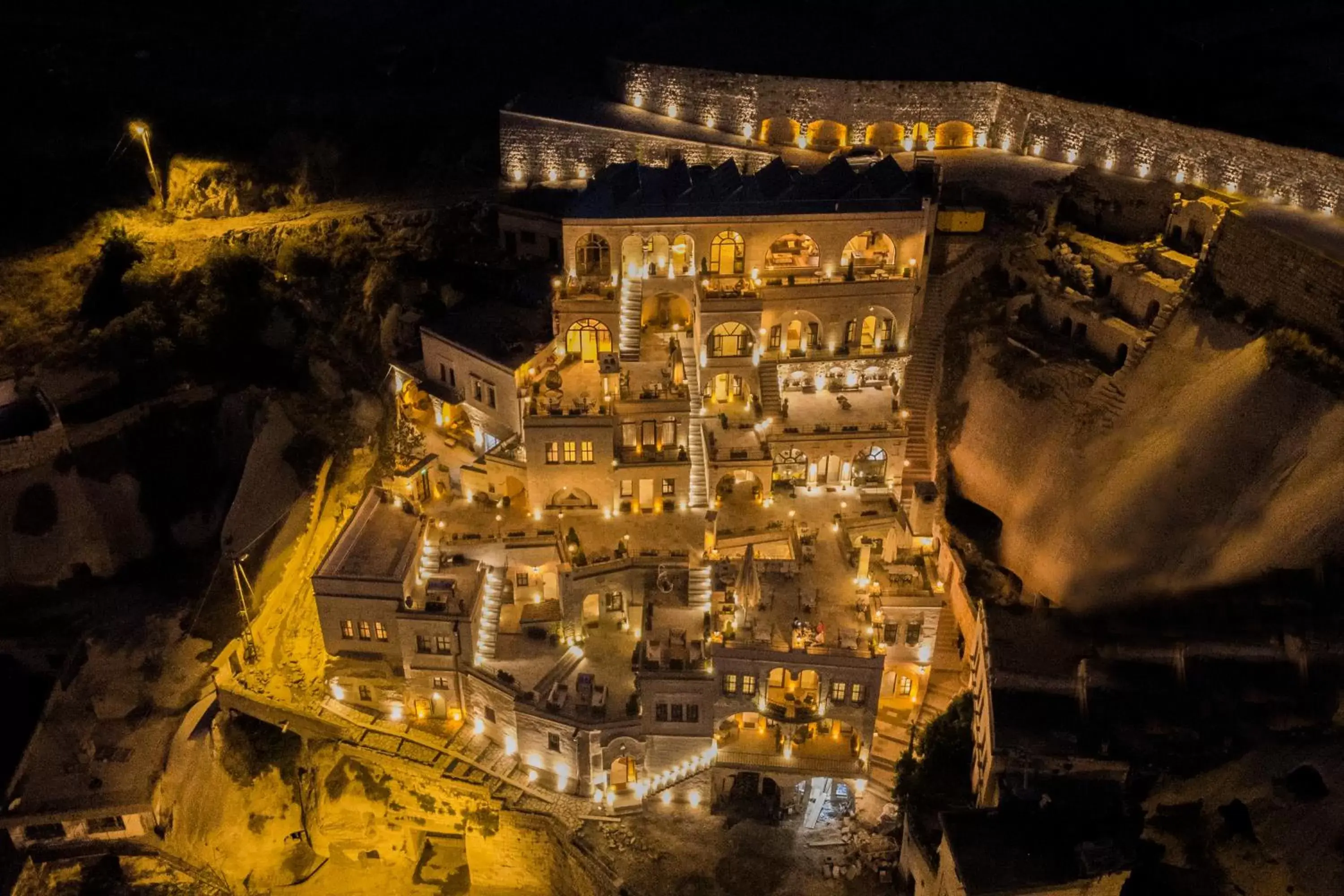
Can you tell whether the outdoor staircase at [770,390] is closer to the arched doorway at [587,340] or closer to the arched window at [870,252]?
the arched window at [870,252]

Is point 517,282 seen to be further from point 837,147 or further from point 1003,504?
point 1003,504

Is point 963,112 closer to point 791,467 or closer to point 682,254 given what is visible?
point 682,254

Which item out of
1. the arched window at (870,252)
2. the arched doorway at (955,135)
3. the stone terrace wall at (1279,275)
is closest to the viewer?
the stone terrace wall at (1279,275)

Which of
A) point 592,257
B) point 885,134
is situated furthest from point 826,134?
point 592,257

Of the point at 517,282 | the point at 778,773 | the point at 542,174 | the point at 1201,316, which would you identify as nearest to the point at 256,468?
the point at 517,282

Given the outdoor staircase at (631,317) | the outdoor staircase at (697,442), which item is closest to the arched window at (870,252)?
the outdoor staircase at (697,442)

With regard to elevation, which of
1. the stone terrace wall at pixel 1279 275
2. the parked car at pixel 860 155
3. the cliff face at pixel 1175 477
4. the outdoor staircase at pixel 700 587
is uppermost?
the parked car at pixel 860 155

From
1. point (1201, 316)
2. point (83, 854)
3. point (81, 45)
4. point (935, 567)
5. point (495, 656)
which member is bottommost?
point (83, 854)
